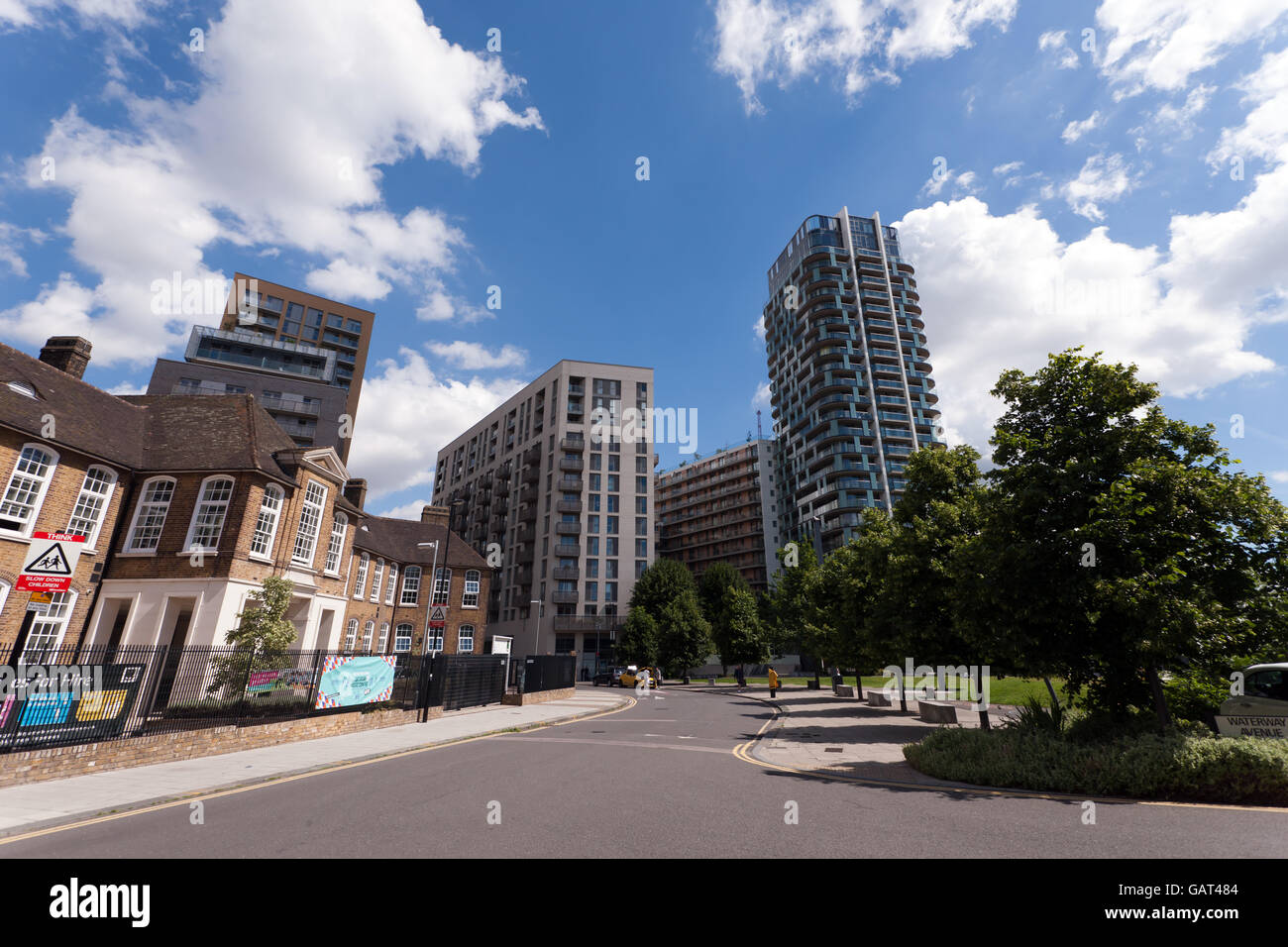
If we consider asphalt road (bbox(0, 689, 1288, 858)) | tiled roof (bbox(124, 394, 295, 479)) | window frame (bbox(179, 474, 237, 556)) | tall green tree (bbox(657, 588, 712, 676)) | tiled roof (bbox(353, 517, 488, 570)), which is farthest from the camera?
tall green tree (bbox(657, 588, 712, 676))

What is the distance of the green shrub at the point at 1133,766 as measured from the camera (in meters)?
8.14

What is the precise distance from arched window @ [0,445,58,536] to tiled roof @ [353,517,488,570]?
19712 mm

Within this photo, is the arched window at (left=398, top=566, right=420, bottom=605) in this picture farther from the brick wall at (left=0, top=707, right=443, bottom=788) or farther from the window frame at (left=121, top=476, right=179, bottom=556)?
the brick wall at (left=0, top=707, right=443, bottom=788)

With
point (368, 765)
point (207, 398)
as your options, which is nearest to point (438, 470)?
point (207, 398)

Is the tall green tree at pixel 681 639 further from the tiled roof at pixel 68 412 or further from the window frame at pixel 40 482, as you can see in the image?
the window frame at pixel 40 482

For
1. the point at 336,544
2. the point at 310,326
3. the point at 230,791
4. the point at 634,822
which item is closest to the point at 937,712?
the point at 634,822

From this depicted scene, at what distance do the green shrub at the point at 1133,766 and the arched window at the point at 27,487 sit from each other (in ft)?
90.2

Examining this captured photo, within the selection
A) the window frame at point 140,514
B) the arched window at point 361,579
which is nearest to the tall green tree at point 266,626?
the window frame at point 140,514

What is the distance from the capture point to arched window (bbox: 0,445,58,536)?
18.7 m

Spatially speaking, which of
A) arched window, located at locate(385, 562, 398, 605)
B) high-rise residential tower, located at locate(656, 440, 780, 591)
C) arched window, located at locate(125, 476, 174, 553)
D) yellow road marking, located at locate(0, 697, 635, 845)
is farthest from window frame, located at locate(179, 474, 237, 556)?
high-rise residential tower, located at locate(656, 440, 780, 591)

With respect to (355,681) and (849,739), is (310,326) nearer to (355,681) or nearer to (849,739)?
(355,681)

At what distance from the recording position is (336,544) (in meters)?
30.1

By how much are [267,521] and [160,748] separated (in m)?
14.0
